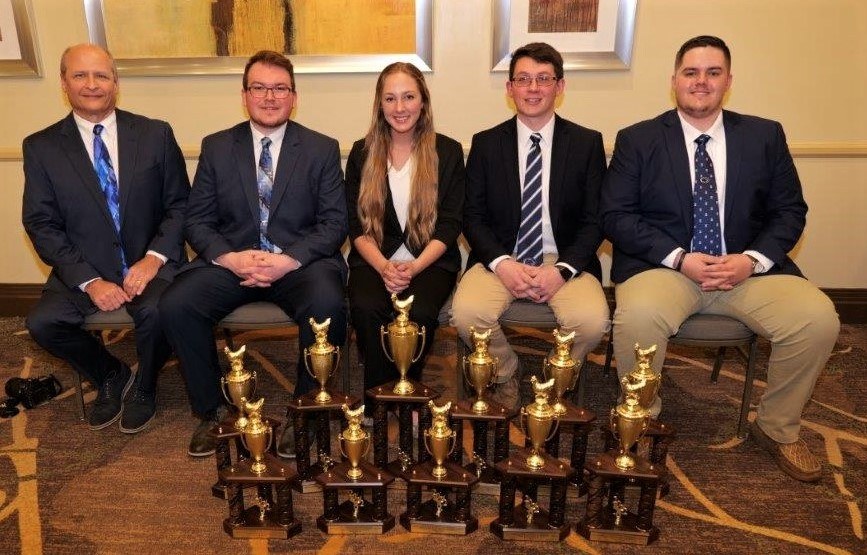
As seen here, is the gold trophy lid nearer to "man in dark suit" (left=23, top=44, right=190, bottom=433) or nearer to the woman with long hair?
the woman with long hair

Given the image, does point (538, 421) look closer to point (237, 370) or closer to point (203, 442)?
point (237, 370)

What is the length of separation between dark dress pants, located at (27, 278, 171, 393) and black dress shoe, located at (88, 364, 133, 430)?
0.31 ft

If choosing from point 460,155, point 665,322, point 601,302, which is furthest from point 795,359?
point 460,155

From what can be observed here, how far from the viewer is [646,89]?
3.84 meters

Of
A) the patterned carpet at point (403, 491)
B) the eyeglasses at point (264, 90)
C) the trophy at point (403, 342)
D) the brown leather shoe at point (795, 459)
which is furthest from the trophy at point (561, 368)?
the eyeglasses at point (264, 90)

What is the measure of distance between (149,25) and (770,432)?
3.68m

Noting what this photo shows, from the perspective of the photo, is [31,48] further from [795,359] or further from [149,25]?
[795,359]

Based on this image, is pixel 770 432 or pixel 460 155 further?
pixel 460 155

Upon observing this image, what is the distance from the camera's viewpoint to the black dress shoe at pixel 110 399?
306cm

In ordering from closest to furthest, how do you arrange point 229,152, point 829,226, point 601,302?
point 601,302
point 229,152
point 829,226

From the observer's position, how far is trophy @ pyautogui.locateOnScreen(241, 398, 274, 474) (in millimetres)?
2252

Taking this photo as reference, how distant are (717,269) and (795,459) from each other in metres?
0.79

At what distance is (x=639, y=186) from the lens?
3051 millimetres

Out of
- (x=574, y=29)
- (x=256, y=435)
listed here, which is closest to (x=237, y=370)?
(x=256, y=435)
